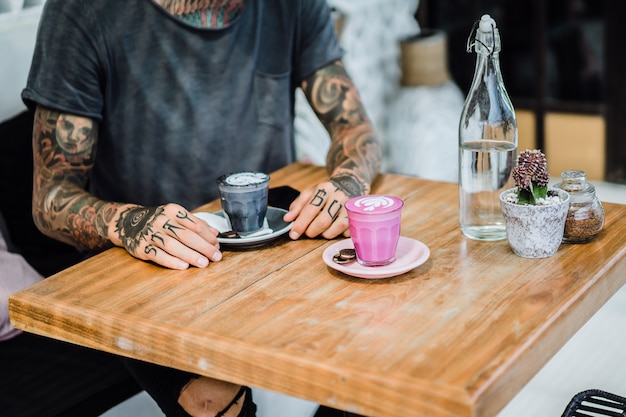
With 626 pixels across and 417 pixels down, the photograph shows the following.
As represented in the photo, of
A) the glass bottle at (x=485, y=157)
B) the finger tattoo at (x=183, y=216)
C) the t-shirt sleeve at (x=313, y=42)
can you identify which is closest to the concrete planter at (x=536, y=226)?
the glass bottle at (x=485, y=157)

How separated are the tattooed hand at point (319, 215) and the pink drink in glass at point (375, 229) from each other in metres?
0.15

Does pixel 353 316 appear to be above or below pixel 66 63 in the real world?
below

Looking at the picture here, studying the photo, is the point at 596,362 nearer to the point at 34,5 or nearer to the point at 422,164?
the point at 422,164

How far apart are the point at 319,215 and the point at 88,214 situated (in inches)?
18.5

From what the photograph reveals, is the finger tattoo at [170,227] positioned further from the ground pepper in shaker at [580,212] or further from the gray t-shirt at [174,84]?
the ground pepper in shaker at [580,212]

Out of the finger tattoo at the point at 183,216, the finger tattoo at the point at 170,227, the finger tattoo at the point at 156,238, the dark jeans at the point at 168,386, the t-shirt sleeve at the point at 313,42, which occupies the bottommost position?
the dark jeans at the point at 168,386

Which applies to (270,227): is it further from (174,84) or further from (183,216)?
(174,84)

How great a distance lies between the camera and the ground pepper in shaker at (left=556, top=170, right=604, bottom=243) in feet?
4.57

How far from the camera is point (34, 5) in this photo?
93.8 inches

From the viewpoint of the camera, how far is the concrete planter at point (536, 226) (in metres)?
1.33

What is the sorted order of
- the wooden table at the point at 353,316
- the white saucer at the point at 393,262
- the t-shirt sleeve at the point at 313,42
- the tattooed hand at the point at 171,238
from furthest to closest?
the t-shirt sleeve at the point at 313,42 < the tattooed hand at the point at 171,238 < the white saucer at the point at 393,262 < the wooden table at the point at 353,316

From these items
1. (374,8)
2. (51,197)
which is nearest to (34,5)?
(51,197)

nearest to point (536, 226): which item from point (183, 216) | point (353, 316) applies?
point (353, 316)

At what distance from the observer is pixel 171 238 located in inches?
56.7
